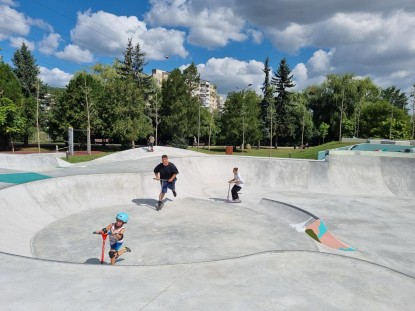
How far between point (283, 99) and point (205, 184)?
1672 inches

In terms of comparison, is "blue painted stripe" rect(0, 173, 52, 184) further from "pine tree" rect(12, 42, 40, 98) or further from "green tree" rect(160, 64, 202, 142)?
"pine tree" rect(12, 42, 40, 98)

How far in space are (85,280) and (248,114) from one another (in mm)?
46119

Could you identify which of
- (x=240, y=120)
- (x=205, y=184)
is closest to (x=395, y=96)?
(x=240, y=120)

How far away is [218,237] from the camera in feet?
29.1

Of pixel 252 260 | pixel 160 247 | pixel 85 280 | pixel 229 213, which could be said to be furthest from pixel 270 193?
pixel 85 280

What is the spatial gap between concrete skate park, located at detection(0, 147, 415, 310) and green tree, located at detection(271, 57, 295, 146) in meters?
36.5

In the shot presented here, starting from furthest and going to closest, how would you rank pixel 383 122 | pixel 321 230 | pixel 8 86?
pixel 383 122 → pixel 8 86 → pixel 321 230

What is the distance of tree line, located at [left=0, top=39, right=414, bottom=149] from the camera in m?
39.7

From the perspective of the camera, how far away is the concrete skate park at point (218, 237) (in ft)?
14.2

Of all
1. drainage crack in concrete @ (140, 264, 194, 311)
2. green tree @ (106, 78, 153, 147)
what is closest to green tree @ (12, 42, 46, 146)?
green tree @ (106, 78, 153, 147)

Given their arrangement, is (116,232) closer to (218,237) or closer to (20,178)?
(218,237)

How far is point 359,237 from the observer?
943 cm

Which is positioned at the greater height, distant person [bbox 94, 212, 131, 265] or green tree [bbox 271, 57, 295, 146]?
green tree [bbox 271, 57, 295, 146]

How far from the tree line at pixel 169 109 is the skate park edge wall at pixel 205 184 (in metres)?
20.8
